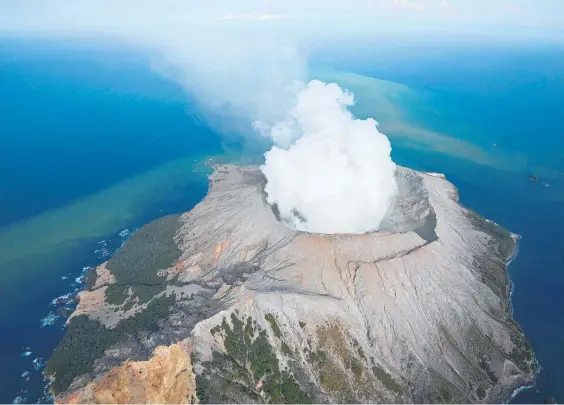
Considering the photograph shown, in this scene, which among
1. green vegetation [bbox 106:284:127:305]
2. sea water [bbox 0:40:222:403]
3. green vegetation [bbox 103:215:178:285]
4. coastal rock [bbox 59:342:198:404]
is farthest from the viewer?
green vegetation [bbox 103:215:178:285]

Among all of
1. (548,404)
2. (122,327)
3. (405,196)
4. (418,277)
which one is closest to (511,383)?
(548,404)

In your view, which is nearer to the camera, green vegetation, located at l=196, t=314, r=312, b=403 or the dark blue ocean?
green vegetation, located at l=196, t=314, r=312, b=403

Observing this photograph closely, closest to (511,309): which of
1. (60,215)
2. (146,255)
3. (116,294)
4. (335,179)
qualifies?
(335,179)

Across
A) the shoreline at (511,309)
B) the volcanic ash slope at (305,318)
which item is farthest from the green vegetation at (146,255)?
the shoreline at (511,309)

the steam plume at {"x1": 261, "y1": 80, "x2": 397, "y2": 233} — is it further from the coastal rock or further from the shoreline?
the coastal rock

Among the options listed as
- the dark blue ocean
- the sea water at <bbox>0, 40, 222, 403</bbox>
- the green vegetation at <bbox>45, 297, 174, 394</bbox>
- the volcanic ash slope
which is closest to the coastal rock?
the volcanic ash slope

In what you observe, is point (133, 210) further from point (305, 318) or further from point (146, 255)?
point (305, 318)
